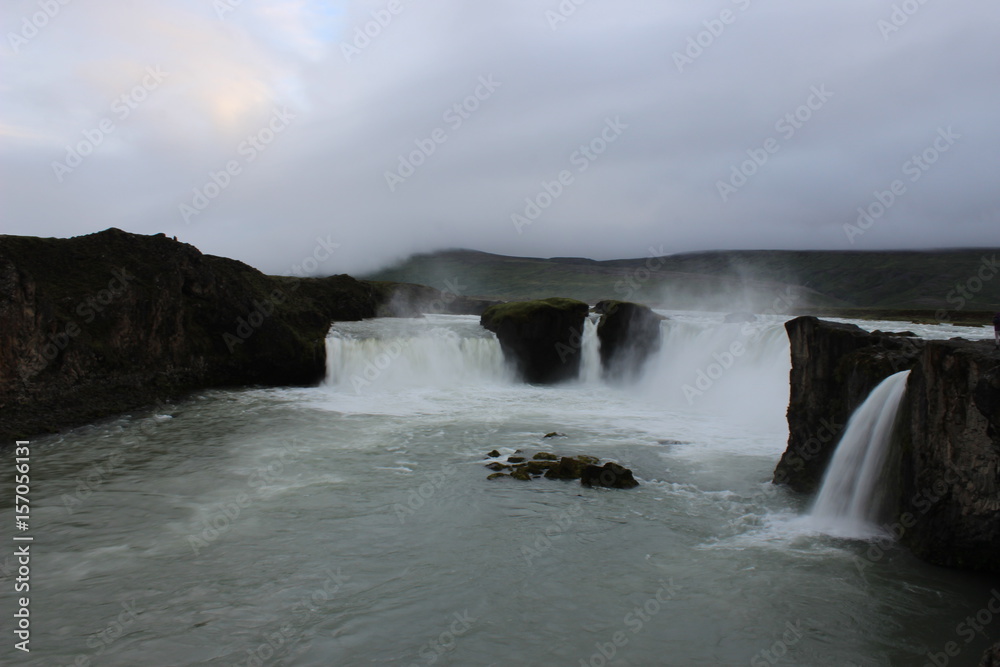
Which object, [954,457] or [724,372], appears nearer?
[954,457]

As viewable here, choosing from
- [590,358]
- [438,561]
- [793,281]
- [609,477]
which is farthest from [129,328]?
[793,281]

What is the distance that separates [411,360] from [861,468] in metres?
22.9

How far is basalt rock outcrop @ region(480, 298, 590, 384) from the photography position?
107 feet

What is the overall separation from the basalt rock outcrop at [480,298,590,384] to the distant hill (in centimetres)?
8228

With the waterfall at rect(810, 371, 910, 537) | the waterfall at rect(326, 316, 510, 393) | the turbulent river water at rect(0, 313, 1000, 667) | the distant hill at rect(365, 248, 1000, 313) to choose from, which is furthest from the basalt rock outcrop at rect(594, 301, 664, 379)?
the distant hill at rect(365, 248, 1000, 313)

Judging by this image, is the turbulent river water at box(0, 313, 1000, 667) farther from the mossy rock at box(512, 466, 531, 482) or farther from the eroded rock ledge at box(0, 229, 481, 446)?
the eroded rock ledge at box(0, 229, 481, 446)

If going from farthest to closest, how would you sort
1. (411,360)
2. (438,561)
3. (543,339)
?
(543,339) → (411,360) → (438,561)

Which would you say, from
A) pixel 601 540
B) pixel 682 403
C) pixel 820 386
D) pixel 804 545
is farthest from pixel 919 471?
pixel 682 403

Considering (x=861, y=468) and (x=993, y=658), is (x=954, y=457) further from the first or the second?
(x=993, y=658)

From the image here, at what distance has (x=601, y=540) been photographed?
10.9 m

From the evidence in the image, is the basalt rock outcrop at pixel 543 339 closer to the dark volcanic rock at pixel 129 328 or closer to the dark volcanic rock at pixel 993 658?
the dark volcanic rock at pixel 129 328

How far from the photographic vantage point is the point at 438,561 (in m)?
9.99

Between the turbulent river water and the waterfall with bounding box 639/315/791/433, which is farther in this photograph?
the waterfall with bounding box 639/315/791/433

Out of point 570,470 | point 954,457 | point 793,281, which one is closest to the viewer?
point 954,457
